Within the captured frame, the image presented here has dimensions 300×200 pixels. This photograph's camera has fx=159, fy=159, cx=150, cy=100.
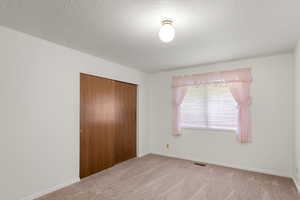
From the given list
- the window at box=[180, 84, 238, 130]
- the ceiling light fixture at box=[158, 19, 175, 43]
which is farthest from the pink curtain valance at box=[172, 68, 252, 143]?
the ceiling light fixture at box=[158, 19, 175, 43]

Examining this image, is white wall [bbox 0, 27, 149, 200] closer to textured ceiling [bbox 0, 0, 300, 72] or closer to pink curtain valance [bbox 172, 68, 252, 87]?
textured ceiling [bbox 0, 0, 300, 72]

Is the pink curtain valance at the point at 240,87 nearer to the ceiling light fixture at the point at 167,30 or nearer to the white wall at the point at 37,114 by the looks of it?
the ceiling light fixture at the point at 167,30

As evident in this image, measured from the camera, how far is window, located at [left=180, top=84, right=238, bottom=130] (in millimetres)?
3625

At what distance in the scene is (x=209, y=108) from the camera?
387cm

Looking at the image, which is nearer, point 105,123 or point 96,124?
point 96,124

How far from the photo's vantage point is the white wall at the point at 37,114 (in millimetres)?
2104

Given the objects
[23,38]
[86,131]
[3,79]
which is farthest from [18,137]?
[23,38]

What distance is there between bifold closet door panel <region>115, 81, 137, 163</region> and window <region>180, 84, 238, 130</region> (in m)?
1.36

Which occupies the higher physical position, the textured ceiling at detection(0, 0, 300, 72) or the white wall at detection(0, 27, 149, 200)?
the textured ceiling at detection(0, 0, 300, 72)

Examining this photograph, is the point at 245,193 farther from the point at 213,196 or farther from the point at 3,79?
the point at 3,79

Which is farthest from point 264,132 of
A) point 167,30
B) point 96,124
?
point 96,124

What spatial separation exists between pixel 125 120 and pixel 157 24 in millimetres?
2677

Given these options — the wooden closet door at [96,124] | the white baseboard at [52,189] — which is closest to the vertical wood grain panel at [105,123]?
the wooden closet door at [96,124]

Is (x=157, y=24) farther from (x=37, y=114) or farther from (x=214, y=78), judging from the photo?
(x=214, y=78)
